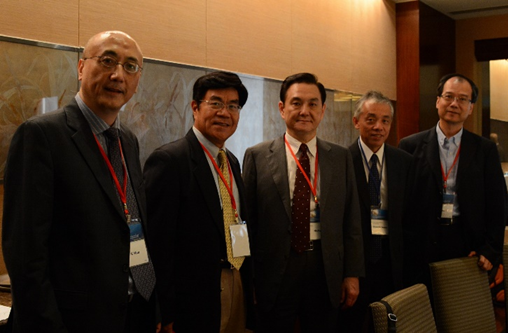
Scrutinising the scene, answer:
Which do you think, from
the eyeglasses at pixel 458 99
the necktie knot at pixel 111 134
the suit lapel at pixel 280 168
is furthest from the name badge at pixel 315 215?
the eyeglasses at pixel 458 99

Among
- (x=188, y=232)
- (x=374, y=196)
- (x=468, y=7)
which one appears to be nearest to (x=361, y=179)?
(x=374, y=196)

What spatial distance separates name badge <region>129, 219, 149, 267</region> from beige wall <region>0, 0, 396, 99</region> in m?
1.62

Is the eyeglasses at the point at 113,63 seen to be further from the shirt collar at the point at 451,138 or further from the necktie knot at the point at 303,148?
the shirt collar at the point at 451,138

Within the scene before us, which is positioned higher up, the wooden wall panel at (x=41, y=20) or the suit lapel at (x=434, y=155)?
the wooden wall panel at (x=41, y=20)

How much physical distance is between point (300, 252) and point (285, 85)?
95 centimetres

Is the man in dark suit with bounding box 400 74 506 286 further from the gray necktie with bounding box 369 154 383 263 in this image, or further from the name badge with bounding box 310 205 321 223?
the name badge with bounding box 310 205 321 223

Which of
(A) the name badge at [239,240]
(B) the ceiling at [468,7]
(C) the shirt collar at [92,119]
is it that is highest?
(B) the ceiling at [468,7]

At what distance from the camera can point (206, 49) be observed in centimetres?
439

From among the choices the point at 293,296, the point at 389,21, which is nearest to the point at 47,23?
the point at 293,296

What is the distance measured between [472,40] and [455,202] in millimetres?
5602

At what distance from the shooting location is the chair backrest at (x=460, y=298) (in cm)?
263

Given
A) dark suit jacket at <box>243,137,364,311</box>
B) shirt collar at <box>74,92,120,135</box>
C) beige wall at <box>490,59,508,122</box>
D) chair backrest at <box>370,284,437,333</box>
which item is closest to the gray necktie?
dark suit jacket at <box>243,137,364,311</box>

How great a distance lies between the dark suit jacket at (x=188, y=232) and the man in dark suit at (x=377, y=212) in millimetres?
1136

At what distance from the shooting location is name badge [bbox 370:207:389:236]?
125 inches
